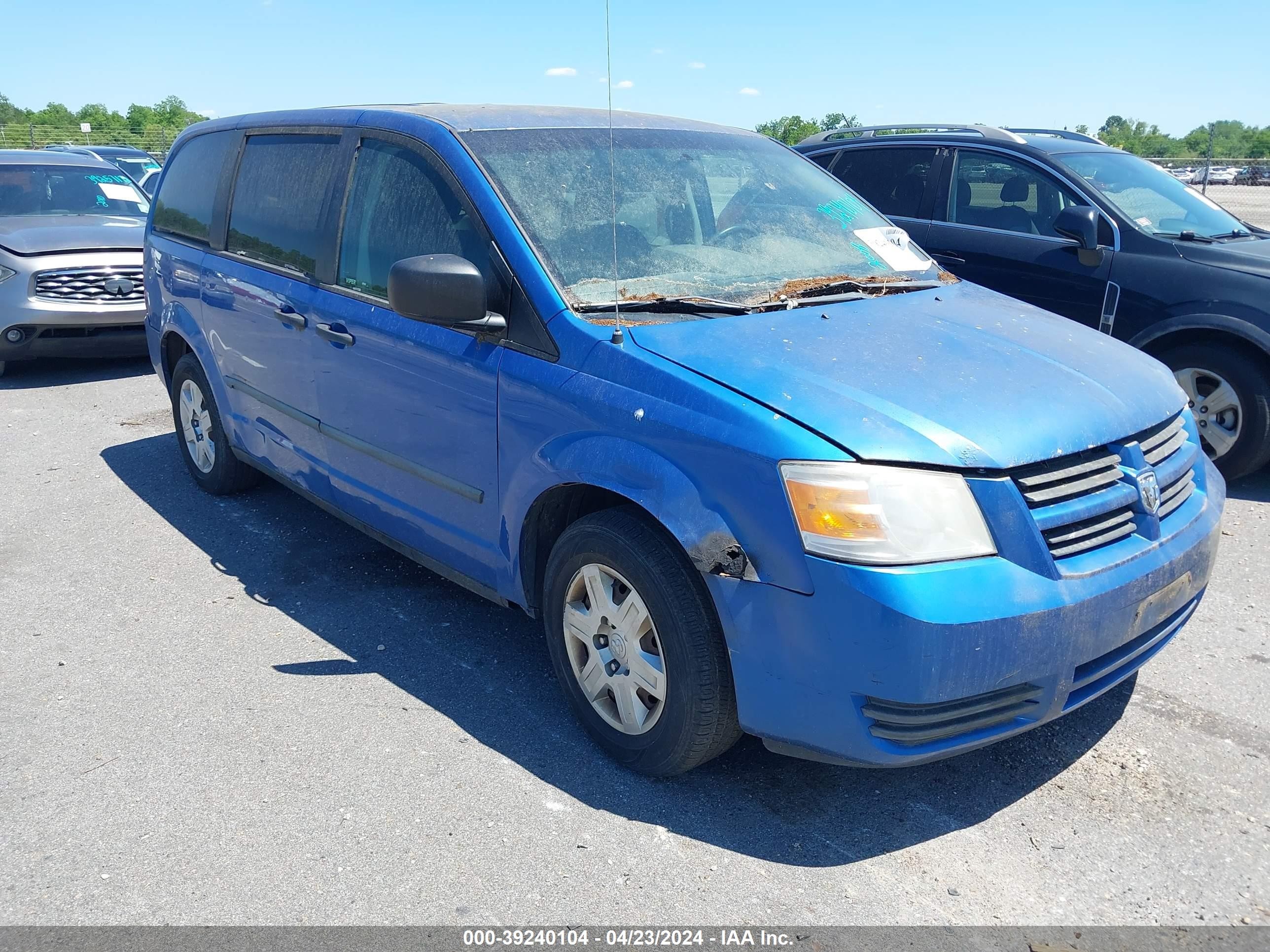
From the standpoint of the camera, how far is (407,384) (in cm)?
365

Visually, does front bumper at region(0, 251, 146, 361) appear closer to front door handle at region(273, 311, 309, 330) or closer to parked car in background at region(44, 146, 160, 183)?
front door handle at region(273, 311, 309, 330)

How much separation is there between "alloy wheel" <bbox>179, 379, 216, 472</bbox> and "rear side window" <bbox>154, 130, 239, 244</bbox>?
0.82 m

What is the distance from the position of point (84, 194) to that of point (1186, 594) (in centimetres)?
1014

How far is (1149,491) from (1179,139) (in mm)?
60443

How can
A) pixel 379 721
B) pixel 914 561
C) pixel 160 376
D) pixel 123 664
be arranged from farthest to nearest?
pixel 160 376 < pixel 123 664 < pixel 379 721 < pixel 914 561

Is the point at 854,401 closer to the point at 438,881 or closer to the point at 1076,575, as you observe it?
the point at 1076,575

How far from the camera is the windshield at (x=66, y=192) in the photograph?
31.2 feet

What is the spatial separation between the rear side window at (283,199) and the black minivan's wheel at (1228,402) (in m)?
4.54

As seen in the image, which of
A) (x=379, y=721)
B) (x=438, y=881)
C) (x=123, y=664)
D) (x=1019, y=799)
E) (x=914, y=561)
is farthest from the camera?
(x=123, y=664)

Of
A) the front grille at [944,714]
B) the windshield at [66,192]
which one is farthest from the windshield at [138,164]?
the front grille at [944,714]

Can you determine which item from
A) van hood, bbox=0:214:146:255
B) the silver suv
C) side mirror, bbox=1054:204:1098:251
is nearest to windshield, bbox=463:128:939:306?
side mirror, bbox=1054:204:1098:251

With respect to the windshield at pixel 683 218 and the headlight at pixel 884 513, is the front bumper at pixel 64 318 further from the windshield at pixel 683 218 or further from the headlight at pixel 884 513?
the headlight at pixel 884 513

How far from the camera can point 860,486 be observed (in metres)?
2.51

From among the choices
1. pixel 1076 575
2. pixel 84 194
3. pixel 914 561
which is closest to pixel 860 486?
pixel 914 561
